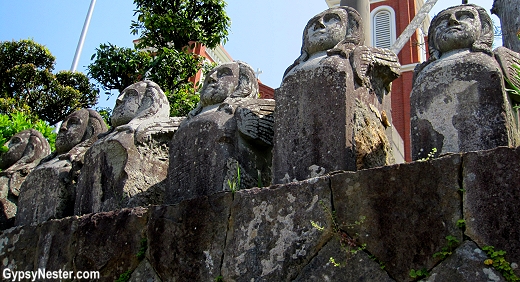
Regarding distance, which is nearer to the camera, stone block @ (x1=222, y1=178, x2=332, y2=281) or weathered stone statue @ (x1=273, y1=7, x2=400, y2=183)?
stone block @ (x1=222, y1=178, x2=332, y2=281)

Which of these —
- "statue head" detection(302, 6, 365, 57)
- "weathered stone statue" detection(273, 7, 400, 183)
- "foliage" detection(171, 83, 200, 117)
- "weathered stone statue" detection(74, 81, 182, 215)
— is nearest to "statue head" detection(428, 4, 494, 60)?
"weathered stone statue" detection(273, 7, 400, 183)

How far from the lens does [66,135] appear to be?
6242 millimetres

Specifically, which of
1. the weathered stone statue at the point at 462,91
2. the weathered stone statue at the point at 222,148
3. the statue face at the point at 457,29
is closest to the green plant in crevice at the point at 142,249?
the weathered stone statue at the point at 222,148

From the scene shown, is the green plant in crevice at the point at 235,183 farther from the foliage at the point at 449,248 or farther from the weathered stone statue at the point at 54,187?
the weathered stone statue at the point at 54,187

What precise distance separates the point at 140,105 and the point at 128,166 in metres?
0.79

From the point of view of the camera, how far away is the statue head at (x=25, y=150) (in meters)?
7.14

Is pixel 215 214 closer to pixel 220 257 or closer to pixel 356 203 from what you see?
pixel 220 257

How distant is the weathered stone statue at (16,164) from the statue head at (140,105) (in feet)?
5.73

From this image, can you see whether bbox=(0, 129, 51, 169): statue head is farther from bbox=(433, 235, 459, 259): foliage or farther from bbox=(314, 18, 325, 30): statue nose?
bbox=(433, 235, 459, 259): foliage

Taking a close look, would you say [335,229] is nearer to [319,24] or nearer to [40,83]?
[319,24]

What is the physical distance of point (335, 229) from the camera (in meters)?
3.58

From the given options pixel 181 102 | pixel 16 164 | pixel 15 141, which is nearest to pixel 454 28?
pixel 16 164

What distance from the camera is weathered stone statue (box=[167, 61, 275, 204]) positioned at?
459 centimetres

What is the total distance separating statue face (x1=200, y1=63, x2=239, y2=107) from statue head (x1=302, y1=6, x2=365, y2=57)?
75cm
